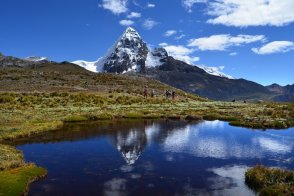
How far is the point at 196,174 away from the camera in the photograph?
33000mm

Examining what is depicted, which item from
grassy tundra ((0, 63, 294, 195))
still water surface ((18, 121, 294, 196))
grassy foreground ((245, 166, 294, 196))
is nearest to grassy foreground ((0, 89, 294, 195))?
grassy tundra ((0, 63, 294, 195))

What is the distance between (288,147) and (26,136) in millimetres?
33478

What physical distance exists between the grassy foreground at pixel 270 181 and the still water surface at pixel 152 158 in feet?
2.93

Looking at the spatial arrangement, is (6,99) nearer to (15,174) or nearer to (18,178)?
(15,174)

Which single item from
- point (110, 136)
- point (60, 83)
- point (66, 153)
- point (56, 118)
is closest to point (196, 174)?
point (66, 153)

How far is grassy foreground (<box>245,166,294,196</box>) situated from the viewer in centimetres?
2638

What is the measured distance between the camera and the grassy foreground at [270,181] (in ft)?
86.5

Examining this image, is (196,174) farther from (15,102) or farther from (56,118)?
(15,102)

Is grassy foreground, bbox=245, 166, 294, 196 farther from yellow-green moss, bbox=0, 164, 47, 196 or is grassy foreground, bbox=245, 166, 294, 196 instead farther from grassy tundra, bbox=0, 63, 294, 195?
grassy tundra, bbox=0, 63, 294, 195

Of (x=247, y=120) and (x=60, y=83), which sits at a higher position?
(x=60, y=83)

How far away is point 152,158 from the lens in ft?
128

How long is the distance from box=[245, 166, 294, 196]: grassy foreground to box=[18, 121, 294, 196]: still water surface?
2.93 ft

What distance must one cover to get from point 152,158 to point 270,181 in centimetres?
1305

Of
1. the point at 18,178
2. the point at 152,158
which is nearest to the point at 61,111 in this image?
the point at 152,158
